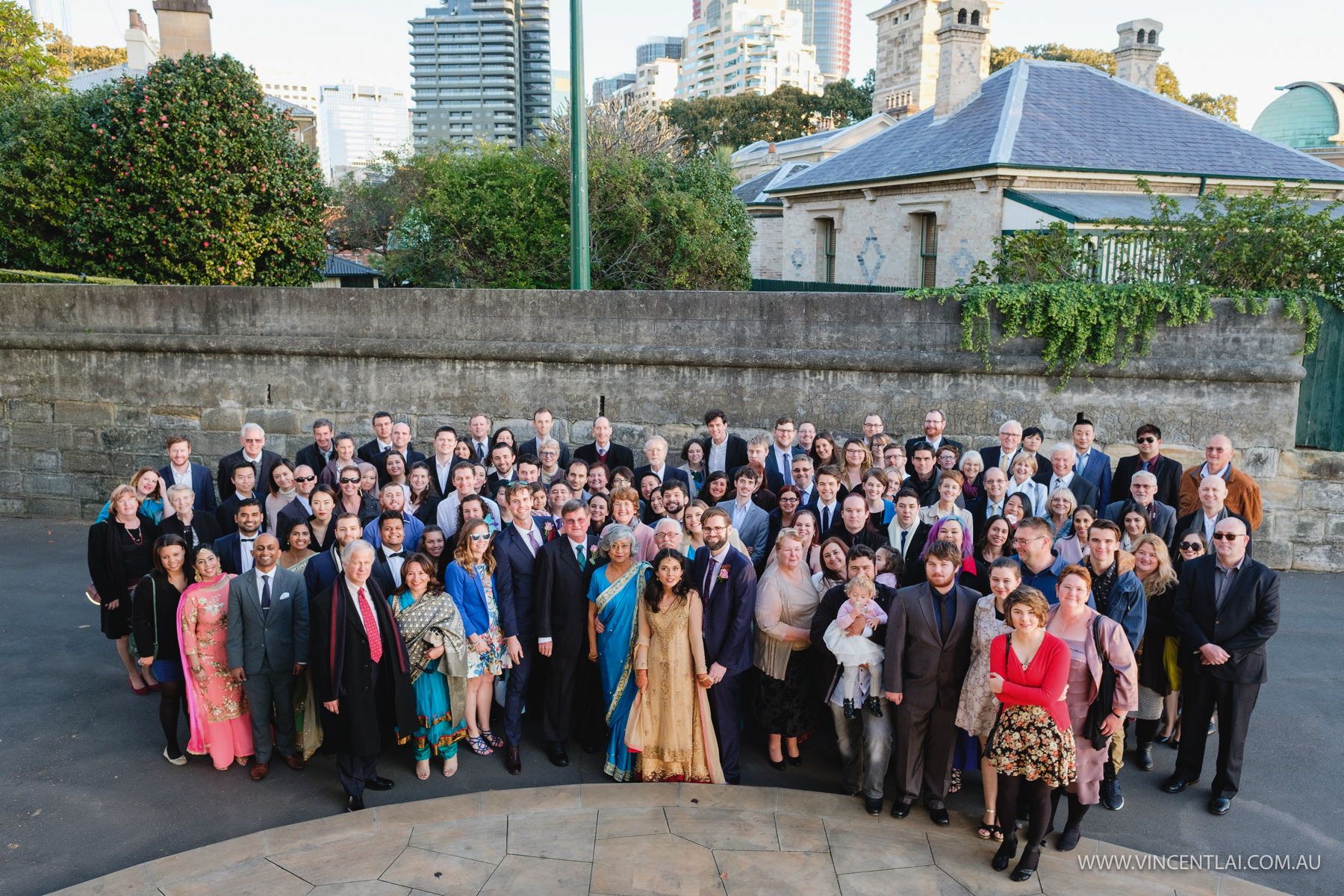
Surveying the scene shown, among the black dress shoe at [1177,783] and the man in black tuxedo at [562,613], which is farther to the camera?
the man in black tuxedo at [562,613]

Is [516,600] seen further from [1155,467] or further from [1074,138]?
[1074,138]

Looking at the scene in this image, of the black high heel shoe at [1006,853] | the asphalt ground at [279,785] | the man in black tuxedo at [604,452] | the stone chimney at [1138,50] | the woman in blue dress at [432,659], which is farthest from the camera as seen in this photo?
the stone chimney at [1138,50]

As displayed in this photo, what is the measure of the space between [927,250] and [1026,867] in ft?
50.9

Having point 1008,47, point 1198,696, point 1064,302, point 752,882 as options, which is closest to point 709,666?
point 752,882

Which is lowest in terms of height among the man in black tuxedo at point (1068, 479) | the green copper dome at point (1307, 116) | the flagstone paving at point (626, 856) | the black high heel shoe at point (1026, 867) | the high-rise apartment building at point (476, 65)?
the flagstone paving at point (626, 856)

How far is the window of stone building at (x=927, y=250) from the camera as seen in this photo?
60.4 ft

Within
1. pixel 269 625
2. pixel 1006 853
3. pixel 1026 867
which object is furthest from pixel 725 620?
pixel 269 625

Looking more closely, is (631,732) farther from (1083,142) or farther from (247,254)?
(1083,142)

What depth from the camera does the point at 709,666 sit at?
18.4 feet

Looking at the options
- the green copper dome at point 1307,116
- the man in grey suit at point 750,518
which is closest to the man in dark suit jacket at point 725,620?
the man in grey suit at point 750,518

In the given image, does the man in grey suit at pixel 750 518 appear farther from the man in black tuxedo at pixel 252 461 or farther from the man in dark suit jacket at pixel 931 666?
the man in black tuxedo at pixel 252 461

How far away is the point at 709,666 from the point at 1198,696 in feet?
9.54

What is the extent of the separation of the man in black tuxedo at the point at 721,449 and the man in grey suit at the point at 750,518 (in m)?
1.33

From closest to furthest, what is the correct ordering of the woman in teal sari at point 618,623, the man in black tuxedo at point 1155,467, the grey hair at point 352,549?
the grey hair at point 352,549, the woman in teal sari at point 618,623, the man in black tuxedo at point 1155,467
